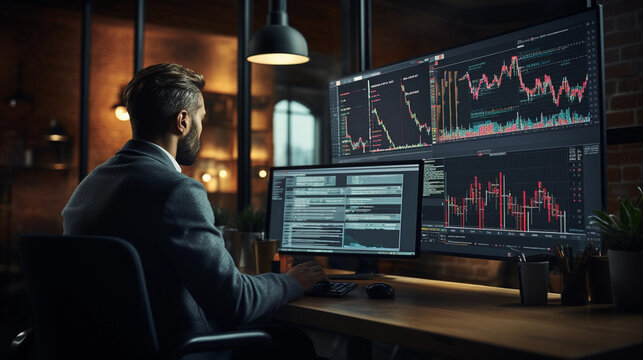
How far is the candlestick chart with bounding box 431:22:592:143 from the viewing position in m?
1.67

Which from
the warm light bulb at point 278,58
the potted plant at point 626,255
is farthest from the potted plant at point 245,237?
the potted plant at point 626,255

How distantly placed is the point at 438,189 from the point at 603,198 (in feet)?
2.00

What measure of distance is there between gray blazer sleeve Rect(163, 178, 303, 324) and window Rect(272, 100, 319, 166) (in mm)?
3923

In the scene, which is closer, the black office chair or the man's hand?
the black office chair

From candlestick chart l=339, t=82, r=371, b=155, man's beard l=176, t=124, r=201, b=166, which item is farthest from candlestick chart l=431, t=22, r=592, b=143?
man's beard l=176, t=124, r=201, b=166

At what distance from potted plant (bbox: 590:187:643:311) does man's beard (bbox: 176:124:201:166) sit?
1220mm

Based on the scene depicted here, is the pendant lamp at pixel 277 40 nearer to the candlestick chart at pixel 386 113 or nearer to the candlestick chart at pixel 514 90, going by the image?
the candlestick chart at pixel 386 113

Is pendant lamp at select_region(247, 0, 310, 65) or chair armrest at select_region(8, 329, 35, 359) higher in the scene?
pendant lamp at select_region(247, 0, 310, 65)

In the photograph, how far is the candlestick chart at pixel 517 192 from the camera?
1.67 metres

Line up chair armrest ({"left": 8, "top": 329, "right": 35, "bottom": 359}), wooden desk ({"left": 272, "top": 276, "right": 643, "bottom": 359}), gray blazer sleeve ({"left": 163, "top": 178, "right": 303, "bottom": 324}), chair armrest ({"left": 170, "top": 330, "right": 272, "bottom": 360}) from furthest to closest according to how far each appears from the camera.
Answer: chair armrest ({"left": 8, "top": 329, "right": 35, "bottom": 359}) → gray blazer sleeve ({"left": 163, "top": 178, "right": 303, "bottom": 324}) → chair armrest ({"left": 170, "top": 330, "right": 272, "bottom": 360}) → wooden desk ({"left": 272, "top": 276, "right": 643, "bottom": 359})

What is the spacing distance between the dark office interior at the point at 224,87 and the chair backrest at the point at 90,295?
1.00 m

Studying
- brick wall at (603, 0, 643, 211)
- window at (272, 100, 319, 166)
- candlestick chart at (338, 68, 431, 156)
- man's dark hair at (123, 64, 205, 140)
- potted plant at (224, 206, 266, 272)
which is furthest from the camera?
window at (272, 100, 319, 166)

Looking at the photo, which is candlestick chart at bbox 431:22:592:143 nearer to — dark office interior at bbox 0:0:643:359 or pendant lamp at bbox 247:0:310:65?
dark office interior at bbox 0:0:643:359

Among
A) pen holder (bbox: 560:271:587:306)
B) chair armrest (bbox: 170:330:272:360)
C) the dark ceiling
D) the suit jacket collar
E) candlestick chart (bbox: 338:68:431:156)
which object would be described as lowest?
chair armrest (bbox: 170:330:272:360)
